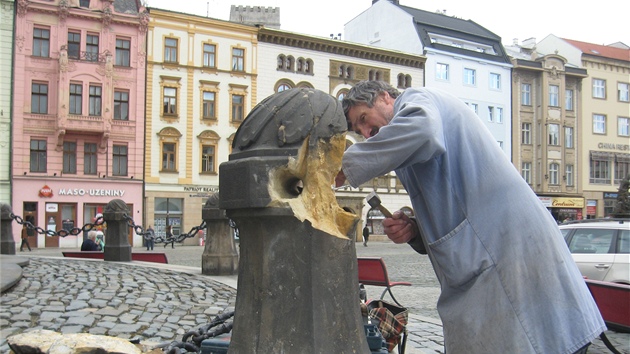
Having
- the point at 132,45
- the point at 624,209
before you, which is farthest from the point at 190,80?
the point at 624,209

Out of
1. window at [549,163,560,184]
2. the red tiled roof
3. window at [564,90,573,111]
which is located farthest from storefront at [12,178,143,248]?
the red tiled roof

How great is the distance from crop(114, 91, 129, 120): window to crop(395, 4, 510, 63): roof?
63.7 ft

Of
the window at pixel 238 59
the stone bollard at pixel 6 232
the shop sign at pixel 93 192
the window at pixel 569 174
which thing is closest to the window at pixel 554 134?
the window at pixel 569 174

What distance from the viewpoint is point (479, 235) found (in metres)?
1.98

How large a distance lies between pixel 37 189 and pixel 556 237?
2941 cm

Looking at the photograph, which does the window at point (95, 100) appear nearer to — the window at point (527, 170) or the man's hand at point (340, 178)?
the window at point (527, 170)

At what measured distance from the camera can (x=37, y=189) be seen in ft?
91.5

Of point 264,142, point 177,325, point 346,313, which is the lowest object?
point 177,325

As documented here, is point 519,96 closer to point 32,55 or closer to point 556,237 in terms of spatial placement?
point 32,55

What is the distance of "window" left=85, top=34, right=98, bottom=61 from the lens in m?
29.1

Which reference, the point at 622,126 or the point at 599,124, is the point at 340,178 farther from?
the point at 622,126

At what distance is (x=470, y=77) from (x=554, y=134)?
7.68 m

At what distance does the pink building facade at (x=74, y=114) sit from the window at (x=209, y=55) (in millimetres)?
3529

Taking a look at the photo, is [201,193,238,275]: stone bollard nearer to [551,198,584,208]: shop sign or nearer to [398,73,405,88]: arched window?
[398,73,405,88]: arched window
